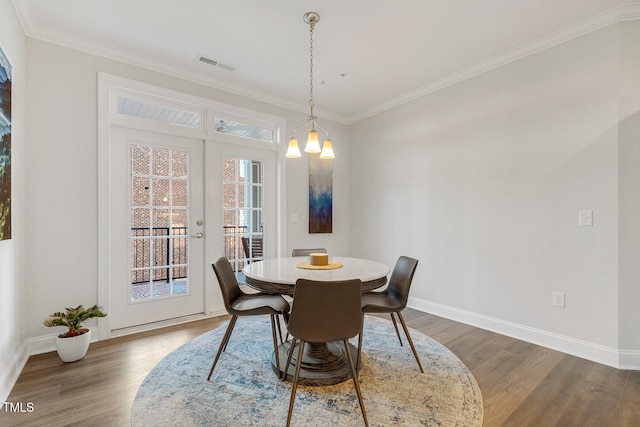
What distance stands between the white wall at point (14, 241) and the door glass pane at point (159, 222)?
798 millimetres

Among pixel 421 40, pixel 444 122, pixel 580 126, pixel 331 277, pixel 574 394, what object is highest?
pixel 421 40

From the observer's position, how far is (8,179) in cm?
199

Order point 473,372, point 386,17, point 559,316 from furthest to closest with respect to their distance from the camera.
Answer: point 559,316 → point 386,17 → point 473,372

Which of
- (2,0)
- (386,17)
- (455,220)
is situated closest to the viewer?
(2,0)

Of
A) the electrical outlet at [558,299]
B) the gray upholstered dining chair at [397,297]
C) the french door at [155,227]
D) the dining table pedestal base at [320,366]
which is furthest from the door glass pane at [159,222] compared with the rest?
the electrical outlet at [558,299]

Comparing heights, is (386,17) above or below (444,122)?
above

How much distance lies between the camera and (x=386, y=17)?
2391mm

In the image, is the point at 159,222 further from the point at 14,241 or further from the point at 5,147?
the point at 5,147

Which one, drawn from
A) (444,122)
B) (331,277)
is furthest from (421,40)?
(331,277)

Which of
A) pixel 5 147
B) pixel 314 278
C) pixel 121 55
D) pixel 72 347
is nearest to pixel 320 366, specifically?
pixel 314 278

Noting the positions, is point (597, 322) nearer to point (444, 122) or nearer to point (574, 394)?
point (574, 394)

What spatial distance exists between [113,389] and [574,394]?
296 centimetres

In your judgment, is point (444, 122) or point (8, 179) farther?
point (444, 122)

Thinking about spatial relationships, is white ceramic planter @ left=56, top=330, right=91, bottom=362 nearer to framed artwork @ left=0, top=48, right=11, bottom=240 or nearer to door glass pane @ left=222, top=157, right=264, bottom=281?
framed artwork @ left=0, top=48, right=11, bottom=240
